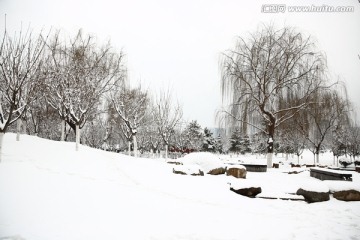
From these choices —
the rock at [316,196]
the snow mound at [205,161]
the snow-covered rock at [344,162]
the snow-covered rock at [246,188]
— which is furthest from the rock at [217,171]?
the snow-covered rock at [344,162]

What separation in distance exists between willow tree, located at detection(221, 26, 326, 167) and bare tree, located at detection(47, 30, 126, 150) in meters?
8.48

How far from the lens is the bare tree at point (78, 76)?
1392 cm

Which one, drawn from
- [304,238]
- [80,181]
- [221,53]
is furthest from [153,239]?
[221,53]

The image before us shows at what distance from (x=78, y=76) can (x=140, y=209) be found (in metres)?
12.1

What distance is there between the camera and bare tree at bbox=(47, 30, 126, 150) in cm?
1392

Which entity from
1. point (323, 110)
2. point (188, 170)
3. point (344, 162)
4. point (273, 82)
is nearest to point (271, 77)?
point (273, 82)

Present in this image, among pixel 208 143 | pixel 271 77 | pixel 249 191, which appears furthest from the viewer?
pixel 208 143

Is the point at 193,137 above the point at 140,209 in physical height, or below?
above

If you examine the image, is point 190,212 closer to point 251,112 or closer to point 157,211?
point 157,211

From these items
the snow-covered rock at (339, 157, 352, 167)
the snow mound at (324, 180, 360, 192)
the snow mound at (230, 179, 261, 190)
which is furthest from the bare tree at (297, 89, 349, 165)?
the snow mound at (230, 179, 261, 190)

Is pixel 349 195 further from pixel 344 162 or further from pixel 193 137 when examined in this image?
pixel 193 137

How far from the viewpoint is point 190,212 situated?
5.75m

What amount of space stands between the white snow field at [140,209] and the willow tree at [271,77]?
7.38 meters

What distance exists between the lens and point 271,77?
15.0 meters
